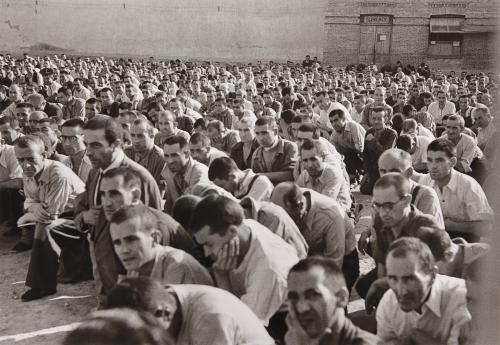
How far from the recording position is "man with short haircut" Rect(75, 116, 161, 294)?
4.41 meters

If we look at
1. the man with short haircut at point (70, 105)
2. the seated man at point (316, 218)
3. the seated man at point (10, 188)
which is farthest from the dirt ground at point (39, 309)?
the man with short haircut at point (70, 105)

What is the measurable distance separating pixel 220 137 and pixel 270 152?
1205mm

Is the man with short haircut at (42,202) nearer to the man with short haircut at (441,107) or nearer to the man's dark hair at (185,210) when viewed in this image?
the man's dark hair at (185,210)

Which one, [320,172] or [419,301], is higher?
[320,172]

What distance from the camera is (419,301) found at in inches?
119

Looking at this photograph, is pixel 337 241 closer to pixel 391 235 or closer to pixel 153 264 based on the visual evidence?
pixel 391 235

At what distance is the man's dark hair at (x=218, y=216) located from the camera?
3166 mm

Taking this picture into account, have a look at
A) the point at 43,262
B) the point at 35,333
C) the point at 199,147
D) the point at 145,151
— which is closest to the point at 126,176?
the point at 35,333

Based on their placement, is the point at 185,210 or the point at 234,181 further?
the point at 234,181

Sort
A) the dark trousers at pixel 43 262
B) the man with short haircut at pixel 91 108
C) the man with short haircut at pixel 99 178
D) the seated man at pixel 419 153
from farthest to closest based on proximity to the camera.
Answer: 1. the man with short haircut at pixel 91 108
2. the seated man at pixel 419 153
3. the dark trousers at pixel 43 262
4. the man with short haircut at pixel 99 178

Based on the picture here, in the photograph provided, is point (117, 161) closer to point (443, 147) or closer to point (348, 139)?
point (443, 147)

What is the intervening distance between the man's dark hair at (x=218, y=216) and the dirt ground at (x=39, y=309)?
1.91 meters

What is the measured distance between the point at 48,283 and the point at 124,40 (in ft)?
90.2

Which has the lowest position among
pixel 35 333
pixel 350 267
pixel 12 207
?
pixel 35 333
